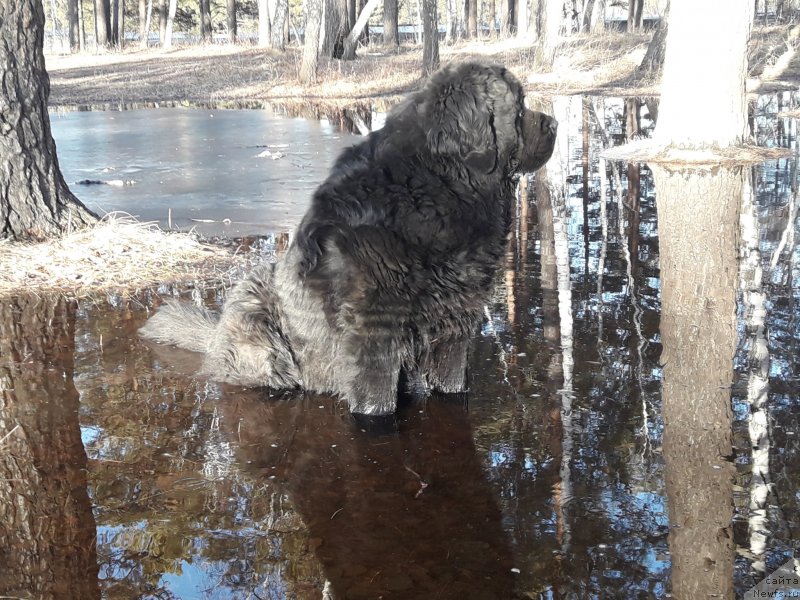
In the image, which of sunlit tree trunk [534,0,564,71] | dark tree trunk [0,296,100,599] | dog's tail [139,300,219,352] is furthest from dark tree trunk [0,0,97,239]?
sunlit tree trunk [534,0,564,71]

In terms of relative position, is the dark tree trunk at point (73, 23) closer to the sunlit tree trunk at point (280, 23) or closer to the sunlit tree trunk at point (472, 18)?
the sunlit tree trunk at point (280, 23)

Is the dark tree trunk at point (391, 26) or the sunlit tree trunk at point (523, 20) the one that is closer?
the sunlit tree trunk at point (523, 20)

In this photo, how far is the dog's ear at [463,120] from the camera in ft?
14.1

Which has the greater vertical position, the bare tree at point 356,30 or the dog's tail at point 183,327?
the bare tree at point 356,30

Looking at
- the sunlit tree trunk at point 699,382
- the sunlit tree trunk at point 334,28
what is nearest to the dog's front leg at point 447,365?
the sunlit tree trunk at point 699,382

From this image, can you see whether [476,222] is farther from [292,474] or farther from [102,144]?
[102,144]

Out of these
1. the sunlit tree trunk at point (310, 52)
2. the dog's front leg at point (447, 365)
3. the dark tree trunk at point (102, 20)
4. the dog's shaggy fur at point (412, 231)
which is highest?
the dark tree trunk at point (102, 20)

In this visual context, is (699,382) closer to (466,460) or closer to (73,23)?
(466,460)

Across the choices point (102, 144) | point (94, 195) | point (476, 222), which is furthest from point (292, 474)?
point (102, 144)

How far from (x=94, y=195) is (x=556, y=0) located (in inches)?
622

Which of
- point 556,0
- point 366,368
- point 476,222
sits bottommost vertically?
point 366,368

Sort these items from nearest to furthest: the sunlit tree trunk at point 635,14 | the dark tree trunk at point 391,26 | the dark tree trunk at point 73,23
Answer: the dark tree trunk at point 391,26 < the sunlit tree trunk at point 635,14 < the dark tree trunk at point 73,23

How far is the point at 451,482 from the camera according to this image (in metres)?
3.88

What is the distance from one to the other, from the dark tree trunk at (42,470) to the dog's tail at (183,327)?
0.55 metres
